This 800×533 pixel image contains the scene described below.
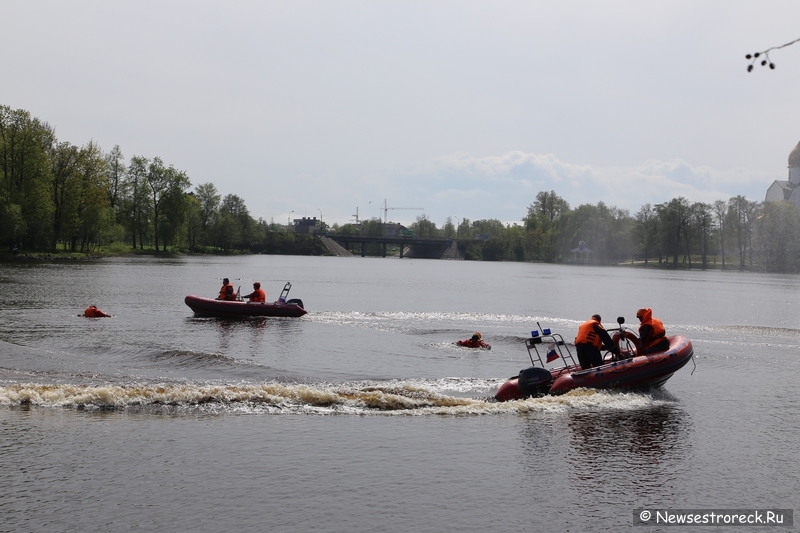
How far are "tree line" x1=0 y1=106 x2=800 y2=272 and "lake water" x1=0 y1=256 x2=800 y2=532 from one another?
169 ft

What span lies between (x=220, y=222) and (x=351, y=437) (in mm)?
132552

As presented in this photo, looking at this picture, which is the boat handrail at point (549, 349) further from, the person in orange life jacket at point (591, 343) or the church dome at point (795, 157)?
the church dome at point (795, 157)

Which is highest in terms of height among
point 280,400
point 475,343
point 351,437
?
point 475,343

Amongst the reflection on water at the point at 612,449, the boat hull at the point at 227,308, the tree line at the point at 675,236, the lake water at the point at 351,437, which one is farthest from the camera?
the tree line at the point at 675,236

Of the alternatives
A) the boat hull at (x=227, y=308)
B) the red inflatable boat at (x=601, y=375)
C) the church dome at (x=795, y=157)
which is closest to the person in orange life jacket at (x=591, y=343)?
the red inflatable boat at (x=601, y=375)

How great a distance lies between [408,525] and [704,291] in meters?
63.1

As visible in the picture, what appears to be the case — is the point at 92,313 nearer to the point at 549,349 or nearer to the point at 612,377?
the point at 549,349

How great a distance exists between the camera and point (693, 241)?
5054 inches

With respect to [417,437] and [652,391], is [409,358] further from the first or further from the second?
[417,437]

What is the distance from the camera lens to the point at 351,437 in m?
13.7

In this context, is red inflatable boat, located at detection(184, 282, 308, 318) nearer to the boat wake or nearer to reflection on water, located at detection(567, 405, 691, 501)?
the boat wake

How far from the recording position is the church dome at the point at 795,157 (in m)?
145

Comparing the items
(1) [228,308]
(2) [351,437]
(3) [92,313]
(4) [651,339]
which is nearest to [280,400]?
(2) [351,437]

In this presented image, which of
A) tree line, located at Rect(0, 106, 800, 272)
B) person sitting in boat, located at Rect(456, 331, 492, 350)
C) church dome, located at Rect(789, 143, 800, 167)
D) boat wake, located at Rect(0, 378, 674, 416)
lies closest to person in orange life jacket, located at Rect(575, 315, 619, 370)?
boat wake, located at Rect(0, 378, 674, 416)
